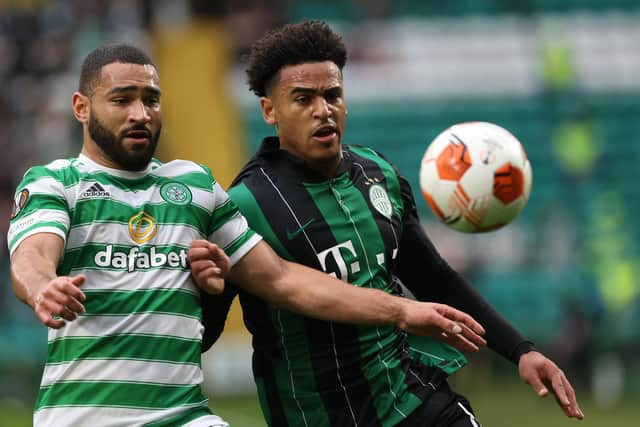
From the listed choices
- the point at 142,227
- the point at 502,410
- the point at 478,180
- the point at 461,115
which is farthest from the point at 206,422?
the point at 461,115

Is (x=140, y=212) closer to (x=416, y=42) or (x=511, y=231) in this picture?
(x=511, y=231)

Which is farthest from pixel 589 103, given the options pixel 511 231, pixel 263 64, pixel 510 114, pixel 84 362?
pixel 84 362

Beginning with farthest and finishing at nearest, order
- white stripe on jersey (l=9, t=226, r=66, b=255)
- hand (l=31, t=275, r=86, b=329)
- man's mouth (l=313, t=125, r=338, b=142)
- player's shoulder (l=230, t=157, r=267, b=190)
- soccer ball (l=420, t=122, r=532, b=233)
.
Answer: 1. soccer ball (l=420, t=122, r=532, b=233)
2. player's shoulder (l=230, t=157, r=267, b=190)
3. man's mouth (l=313, t=125, r=338, b=142)
4. white stripe on jersey (l=9, t=226, r=66, b=255)
5. hand (l=31, t=275, r=86, b=329)

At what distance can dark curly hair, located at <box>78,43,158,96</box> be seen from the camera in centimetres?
404

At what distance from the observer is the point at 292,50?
4473 mm

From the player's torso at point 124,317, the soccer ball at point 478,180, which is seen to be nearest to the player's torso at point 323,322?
the soccer ball at point 478,180

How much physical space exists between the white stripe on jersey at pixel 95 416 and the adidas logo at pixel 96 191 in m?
0.76

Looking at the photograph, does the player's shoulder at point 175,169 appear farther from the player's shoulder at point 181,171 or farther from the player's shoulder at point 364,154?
the player's shoulder at point 364,154

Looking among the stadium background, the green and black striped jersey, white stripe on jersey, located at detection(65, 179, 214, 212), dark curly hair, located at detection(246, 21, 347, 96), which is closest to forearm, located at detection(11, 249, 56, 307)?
white stripe on jersey, located at detection(65, 179, 214, 212)

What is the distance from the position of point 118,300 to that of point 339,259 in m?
0.96

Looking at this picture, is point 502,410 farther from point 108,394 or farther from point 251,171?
point 108,394

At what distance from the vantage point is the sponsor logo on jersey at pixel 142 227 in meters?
3.89

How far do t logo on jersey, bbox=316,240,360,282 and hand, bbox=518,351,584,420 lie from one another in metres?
0.81

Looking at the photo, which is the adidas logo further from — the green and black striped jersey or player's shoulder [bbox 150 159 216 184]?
the green and black striped jersey
